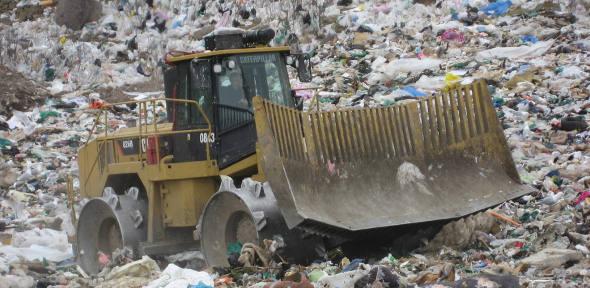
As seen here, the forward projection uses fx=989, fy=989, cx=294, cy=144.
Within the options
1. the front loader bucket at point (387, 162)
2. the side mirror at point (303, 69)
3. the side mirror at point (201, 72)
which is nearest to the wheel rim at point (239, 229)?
the front loader bucket at point (387, 162)

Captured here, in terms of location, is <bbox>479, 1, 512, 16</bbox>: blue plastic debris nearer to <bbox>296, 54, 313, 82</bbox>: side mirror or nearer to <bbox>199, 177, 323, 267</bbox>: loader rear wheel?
<bbox>296, 54, 313, 82</bbox>: side mirror

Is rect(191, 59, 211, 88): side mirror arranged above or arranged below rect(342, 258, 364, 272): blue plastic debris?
above

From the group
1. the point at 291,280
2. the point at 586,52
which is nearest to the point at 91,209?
the point at 291,280

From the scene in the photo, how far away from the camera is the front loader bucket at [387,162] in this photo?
624cm

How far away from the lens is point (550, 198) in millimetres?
7750

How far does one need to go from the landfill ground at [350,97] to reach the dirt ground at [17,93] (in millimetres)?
32

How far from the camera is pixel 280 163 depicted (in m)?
6.18

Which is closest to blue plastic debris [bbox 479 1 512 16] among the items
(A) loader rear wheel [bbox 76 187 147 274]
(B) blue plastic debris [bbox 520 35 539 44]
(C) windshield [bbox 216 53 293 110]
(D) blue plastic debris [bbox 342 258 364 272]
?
(B) blue plastic debris [bbox 520 35 539 44]

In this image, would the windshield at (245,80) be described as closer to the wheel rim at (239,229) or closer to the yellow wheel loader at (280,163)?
the yellow wheel loader at (280,163)

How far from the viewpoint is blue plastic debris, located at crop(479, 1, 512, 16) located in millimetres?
15836

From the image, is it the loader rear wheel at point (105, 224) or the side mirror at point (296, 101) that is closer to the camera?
the side mirror at point (296, 101)

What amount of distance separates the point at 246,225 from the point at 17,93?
381 inches

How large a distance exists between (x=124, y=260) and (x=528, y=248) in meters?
3.06

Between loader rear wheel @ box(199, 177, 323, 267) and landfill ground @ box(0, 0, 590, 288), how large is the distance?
0.13 metres
